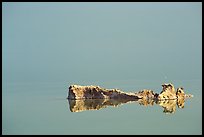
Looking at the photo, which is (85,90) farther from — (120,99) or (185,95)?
(185,95)

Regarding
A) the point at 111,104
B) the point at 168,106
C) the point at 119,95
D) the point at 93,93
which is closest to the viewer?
the point at 168,106

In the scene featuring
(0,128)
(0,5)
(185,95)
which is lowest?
(0,128)

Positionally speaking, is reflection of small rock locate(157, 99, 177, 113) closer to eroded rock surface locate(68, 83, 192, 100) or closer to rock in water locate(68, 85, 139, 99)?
eroded rock surface locate(68, 83, 192, 100)

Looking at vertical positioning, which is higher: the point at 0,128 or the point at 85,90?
the point at 85,90

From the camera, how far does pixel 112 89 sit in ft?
54.1

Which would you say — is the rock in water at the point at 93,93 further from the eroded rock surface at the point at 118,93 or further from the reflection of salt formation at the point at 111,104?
the reflection of salt formation at the point at 111,104

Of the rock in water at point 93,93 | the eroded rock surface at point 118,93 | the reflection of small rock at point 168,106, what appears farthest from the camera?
the rock in water at point 93,93

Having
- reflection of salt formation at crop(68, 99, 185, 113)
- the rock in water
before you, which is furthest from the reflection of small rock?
the rock in water

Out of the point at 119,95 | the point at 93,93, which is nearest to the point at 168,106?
the point at 119,95

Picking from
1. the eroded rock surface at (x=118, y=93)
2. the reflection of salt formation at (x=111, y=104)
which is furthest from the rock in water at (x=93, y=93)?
the reflection of salt formation at (x=111, y=104)

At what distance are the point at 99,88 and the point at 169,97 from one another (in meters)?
2.52

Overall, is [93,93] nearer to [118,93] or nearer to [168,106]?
[118,93]

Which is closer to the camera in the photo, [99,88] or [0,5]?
[0,5]

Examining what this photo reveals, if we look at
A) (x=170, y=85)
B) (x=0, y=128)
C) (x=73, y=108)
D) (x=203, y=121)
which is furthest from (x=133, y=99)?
(x=0, y=128)
